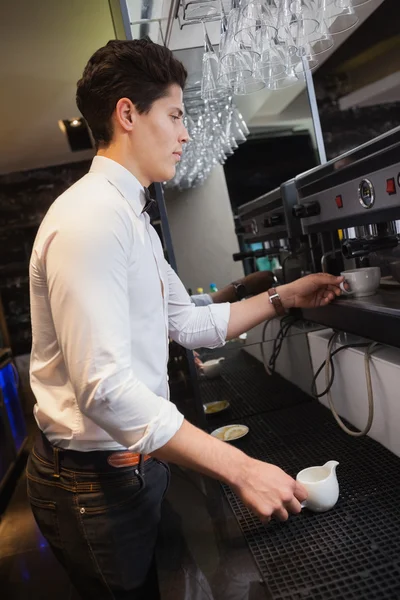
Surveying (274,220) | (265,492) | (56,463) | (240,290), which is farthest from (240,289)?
(265,492)

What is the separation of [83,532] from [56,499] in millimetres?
80

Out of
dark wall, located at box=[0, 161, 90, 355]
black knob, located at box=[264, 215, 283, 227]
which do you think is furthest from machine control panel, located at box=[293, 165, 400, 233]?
dark wall, located at box=[0, 161, 90, 355]

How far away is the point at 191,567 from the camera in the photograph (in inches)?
36.2

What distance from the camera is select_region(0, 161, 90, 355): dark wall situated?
19.7 ft

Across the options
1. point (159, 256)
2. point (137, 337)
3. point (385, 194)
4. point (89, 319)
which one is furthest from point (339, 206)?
point (89, 319)

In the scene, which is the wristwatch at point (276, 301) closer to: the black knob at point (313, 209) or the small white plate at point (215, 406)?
the black knob at point (313, 209)

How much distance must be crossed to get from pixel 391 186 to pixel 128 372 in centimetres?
61

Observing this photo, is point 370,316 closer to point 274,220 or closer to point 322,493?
point 322,493

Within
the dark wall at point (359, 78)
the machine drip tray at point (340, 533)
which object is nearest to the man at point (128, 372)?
the machine drip tray at point (340, 533)

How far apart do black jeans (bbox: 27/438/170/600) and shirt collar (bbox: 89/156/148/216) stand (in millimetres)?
499

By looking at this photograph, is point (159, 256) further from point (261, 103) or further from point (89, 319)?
point (261, 103)

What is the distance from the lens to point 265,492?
2.65 feet

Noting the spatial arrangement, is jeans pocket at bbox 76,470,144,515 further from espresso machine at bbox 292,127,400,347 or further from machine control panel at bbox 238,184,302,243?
machine control panel at bbox 238,184,302,243

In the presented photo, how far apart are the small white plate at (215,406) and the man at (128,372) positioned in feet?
1.73
